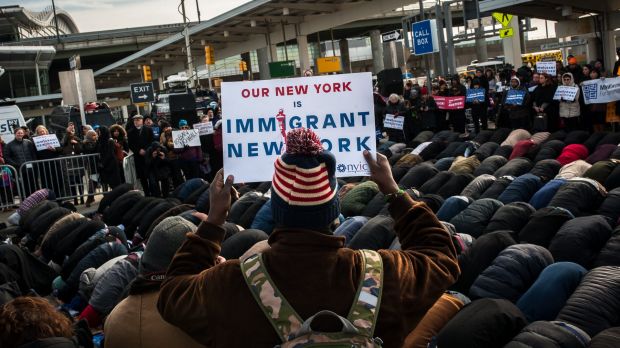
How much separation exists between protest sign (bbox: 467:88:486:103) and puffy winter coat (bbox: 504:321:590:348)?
15377mm

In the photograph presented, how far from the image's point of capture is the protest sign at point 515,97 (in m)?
16.7

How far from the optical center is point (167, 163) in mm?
16484

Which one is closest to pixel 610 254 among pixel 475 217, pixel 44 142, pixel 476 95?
pixel 475 217

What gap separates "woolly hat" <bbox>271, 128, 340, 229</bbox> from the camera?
8.62 ft

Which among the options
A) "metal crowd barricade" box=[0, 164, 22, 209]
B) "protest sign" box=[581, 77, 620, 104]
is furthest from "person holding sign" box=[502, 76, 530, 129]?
"metal crowd barricade" box=[0, 164, 22, 209]

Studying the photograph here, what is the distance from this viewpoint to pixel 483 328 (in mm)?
4230

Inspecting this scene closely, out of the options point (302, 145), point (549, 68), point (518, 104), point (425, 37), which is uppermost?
point (425, 37)

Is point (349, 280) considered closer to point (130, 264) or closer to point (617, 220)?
point (130, 264)

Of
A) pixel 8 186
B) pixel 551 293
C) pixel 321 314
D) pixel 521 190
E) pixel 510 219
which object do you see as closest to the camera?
pixel 321 314

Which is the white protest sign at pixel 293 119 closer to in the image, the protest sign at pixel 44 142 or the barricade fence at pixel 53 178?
the barricade fence at pixel 53 178

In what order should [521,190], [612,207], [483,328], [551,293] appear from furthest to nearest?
[521,190] → [612,207] → [551,293] → [483,328]

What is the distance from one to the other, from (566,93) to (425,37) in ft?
22.9

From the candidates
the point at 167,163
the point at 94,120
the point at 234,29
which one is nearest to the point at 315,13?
the point at 234,29

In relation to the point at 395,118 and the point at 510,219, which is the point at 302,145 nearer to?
the point at 510,219
